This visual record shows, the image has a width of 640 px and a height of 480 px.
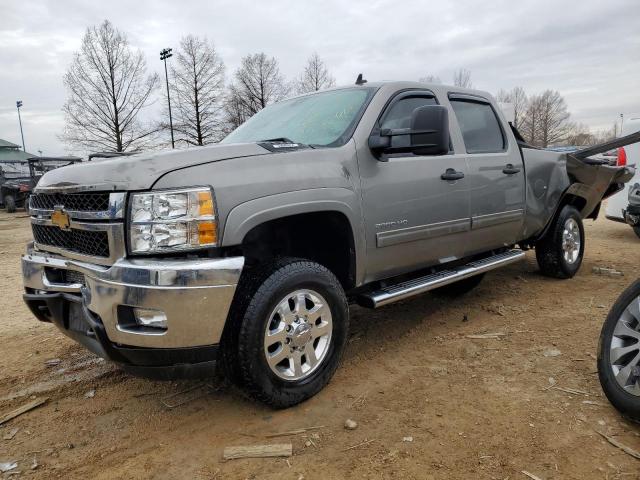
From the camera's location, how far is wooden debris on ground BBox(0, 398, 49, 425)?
9.46ft

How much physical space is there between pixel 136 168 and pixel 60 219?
0.67 metres

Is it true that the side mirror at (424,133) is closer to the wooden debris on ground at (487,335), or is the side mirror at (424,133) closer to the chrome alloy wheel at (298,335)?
the chrome alloy wheel at (298,335)

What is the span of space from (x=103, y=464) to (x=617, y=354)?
8.78 feet

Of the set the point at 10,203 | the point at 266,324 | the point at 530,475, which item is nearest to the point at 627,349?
the point at 530,475

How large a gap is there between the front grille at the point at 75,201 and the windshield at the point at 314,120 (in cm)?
140

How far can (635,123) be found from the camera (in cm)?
813

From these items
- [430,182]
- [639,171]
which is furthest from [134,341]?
[639,171]

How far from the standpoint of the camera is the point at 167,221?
237 cm

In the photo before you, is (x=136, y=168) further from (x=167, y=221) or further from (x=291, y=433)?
(x=291, y=433)

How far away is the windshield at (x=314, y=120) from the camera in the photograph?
3.34m

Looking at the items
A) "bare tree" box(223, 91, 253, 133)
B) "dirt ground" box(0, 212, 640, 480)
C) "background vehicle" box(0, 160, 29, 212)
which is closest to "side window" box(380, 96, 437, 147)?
"dirt ground" box(0, 212, 640, 480)

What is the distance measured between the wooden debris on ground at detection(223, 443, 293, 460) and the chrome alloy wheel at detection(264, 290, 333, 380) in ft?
1.28

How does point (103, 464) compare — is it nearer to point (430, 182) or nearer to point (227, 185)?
point (227, 185)

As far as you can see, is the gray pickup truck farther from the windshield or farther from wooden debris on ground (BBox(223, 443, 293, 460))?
wooden debris on ground (BBox(223, 443, 293, 460))
